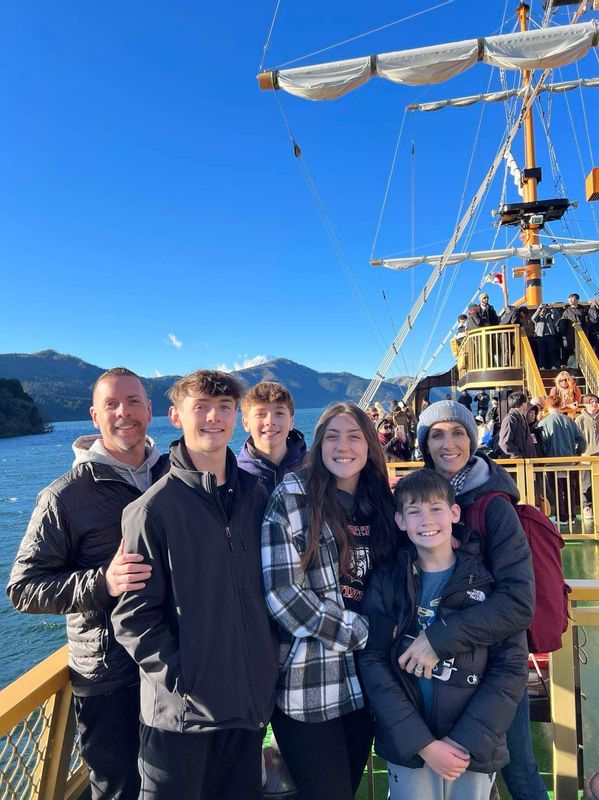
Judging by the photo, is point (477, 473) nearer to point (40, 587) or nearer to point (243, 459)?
point (243, 459)

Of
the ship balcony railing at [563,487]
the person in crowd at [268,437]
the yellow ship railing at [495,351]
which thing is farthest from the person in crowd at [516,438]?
the yellow ship railing at [495,351]

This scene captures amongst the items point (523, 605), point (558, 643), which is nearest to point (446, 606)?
point (523, 605)

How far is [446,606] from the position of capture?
198 centimetres

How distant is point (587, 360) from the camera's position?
12.1m

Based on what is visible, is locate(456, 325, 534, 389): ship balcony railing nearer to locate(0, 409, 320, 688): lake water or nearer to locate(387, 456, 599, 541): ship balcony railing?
locate(387, 456, 599, 541): ship balcony railing

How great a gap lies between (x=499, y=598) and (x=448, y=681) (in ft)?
1.21

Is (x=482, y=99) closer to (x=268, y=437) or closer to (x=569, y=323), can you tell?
(x=569, y=323)

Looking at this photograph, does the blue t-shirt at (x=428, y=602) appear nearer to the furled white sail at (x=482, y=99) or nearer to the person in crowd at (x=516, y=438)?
the person in crowd at (x=516, y=438)

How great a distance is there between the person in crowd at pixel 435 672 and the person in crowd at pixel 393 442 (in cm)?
648

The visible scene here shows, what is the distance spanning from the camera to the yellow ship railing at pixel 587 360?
38.4 ft

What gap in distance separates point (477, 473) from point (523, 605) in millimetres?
555

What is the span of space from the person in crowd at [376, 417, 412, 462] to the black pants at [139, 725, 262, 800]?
22.3 ft

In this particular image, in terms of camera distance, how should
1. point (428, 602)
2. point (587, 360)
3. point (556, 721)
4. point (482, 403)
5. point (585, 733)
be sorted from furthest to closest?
point (482, 403) < point (587, 360) < point (585, 733) < point (556, 721) < point (428, 602)

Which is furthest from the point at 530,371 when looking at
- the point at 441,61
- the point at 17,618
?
the point at 17,618
